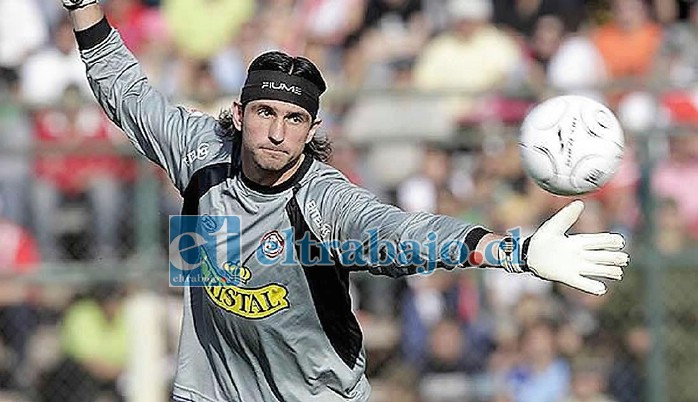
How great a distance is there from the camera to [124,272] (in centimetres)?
1047

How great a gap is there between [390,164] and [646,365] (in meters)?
2.55

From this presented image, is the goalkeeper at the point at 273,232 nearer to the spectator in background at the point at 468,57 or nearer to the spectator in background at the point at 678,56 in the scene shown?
the spectator in background at the point at 468,57

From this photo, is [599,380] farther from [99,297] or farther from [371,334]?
[99,297]

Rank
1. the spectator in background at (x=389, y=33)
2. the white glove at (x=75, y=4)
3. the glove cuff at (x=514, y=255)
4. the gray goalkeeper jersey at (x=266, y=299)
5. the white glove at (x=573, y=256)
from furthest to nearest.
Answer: the spectator in background at (x=389, y=33) < the white glove at (x=75, y=4) < the gray goalkeeper jersey at (x=266, y=299) < the glove cuff at (x=514, y=255) < the white glove at (x=573, y=256)

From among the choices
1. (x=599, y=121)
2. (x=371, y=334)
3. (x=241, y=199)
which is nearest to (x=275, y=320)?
(x=241, y=199)

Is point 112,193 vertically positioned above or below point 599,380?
above

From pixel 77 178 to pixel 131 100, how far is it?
12.7 feet

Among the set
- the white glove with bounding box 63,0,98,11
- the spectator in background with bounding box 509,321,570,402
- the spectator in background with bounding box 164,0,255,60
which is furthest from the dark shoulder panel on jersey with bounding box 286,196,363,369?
the spectator in background with bounding box 164,0,255,60

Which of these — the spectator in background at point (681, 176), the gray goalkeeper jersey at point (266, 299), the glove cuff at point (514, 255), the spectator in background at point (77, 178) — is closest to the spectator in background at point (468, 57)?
the spectator in background at point (681, 176)

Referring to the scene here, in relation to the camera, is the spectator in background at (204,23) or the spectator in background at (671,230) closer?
the spectator in background at (671,230)

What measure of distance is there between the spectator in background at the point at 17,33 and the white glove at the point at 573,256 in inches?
303

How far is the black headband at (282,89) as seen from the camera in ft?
19.8

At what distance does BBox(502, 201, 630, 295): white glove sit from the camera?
5.09m

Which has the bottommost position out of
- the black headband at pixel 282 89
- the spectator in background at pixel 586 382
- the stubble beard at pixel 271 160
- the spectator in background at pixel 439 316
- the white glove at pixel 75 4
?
the spectator in background at pixel 586 382
